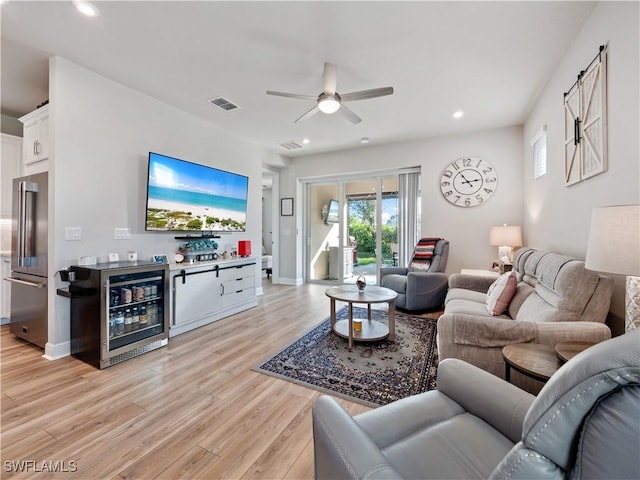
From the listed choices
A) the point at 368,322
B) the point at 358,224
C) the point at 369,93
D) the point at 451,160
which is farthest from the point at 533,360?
the point at 358,224

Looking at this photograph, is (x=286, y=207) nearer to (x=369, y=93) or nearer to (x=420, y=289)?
(x=420, y=289)

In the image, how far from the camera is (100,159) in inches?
115

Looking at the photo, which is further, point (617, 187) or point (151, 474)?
point (617, 187)

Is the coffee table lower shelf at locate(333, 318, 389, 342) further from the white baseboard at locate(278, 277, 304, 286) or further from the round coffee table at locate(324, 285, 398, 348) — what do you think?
the white baseboard at locate(278, 277, 304, 286)

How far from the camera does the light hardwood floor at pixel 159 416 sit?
145 cm

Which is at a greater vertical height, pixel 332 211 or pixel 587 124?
pixel 587 124

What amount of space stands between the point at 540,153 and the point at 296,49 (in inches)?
125

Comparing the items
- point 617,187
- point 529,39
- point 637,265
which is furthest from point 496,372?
point 529,39

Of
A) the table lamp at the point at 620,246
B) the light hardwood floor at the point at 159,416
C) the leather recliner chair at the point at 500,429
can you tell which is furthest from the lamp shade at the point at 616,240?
the light hardwood floor at the point at 159,416

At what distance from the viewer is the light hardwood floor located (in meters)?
1.45

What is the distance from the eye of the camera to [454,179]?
15.7ft

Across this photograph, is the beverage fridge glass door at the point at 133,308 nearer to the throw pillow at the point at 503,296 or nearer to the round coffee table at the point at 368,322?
the round coffee table at the point at 368,322

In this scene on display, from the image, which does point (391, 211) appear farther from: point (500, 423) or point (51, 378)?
point (51, 378)

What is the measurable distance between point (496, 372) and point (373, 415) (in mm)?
1095
